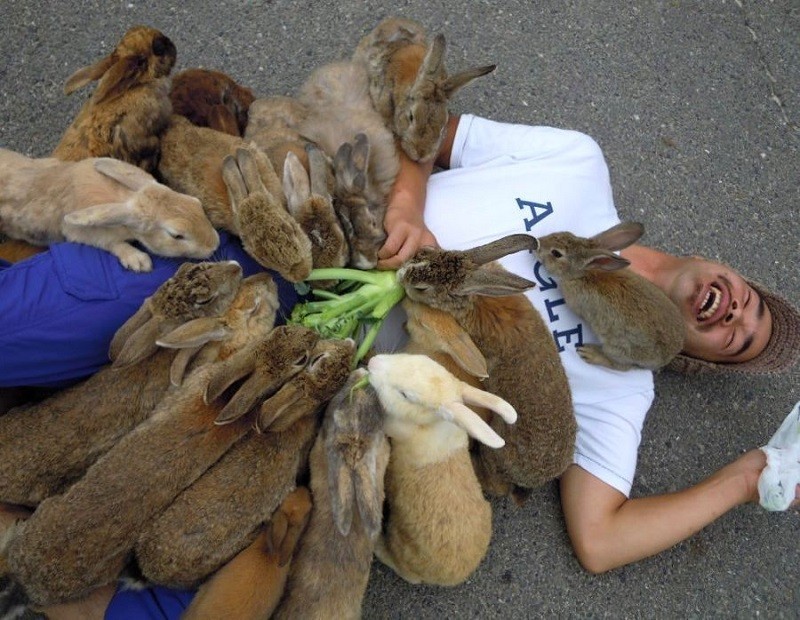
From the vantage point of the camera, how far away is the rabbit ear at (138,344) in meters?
2.45

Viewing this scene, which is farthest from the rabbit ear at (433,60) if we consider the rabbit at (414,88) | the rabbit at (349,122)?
the rabbit at (349,122)

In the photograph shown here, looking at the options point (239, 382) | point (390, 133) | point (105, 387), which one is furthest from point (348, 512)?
point (390, 133)

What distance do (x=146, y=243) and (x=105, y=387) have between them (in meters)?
0.60

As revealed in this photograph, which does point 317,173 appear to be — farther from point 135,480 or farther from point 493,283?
point 135,480

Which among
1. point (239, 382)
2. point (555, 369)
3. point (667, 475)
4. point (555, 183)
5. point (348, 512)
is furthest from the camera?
point (667, 475)

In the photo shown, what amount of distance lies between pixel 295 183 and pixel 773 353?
2796mm

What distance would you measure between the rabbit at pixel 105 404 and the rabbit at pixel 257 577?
0.67 m

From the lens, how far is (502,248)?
2.71 m

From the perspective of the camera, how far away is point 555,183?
3.44m

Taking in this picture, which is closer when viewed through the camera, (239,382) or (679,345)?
(239,382)

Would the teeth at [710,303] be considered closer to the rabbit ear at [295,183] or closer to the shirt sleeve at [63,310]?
the rabbit ear at [295,183]

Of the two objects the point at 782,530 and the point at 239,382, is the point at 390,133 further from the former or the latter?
the point at 782,530

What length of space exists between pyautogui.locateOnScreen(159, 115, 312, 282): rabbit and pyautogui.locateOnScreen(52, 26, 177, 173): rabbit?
0.09 meters

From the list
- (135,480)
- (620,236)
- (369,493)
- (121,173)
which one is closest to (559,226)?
(620,236)
